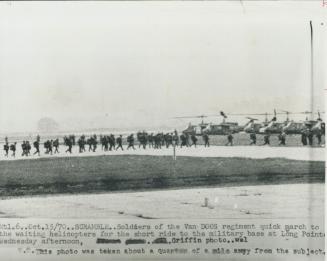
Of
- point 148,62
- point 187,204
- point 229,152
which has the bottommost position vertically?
point 187,204

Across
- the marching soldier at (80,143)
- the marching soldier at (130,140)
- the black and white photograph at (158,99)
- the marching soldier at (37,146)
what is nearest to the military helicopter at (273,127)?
the black and white photograph at (158,99)

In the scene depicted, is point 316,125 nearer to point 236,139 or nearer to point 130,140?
point 236,139

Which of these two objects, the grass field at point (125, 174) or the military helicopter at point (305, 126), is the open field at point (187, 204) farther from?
the military helicopter at point (305, 126)

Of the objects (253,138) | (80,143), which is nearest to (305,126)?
(253,138)

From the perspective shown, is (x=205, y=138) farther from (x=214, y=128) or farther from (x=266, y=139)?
(x=266, y=139)

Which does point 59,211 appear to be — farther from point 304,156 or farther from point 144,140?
point 304,156

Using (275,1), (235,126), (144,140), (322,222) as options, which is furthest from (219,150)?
(275,1)

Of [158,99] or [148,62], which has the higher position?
[148,62]
